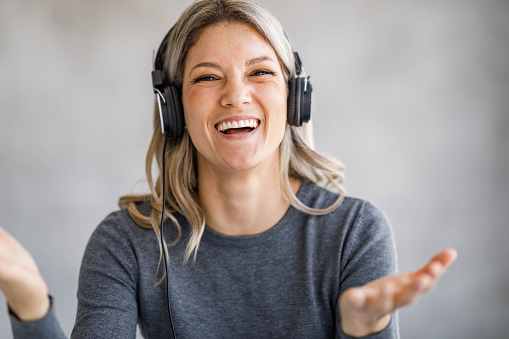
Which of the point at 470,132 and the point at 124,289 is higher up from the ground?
the point at 470,132

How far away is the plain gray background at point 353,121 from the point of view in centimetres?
229

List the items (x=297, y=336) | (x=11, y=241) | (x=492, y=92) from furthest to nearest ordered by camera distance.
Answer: (x=492, y=92), (x=297, y=336), (x=11, y=241)

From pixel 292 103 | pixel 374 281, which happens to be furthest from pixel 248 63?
pixel 374 281

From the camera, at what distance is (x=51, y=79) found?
240 cm

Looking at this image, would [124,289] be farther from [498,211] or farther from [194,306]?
[498,211]

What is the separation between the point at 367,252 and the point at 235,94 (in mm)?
556

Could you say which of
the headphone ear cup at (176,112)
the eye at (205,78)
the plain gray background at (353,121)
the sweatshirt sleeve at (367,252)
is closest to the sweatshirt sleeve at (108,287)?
the headphone ear cup at (176,112)

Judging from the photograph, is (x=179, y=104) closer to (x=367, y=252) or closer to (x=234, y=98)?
(x=234, y=98)

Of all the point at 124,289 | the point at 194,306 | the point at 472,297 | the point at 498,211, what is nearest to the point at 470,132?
the point at 498,211

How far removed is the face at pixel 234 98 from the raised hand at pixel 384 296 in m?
0.57

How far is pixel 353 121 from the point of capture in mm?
2346

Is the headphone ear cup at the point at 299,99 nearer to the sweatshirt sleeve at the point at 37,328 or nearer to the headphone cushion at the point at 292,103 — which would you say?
the headphone cushion at the point at 292,103

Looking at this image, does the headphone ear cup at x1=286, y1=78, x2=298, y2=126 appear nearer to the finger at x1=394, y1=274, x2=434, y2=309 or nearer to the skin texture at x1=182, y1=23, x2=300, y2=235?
the skin texture at x1=182, y1=23, x2=300, y2=235

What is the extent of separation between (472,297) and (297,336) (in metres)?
1.27
